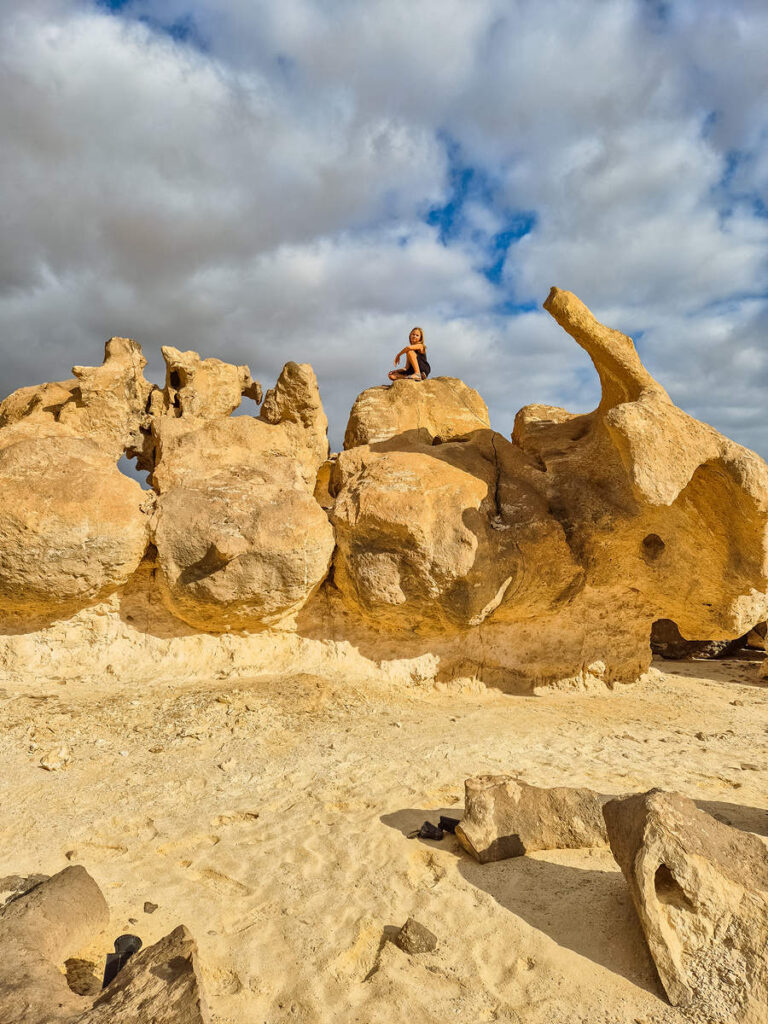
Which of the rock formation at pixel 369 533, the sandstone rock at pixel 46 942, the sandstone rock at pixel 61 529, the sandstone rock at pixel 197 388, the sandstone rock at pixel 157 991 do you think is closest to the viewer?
the sandstone rock at pixel 157 991

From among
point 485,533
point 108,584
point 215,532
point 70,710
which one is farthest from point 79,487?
point 485,533

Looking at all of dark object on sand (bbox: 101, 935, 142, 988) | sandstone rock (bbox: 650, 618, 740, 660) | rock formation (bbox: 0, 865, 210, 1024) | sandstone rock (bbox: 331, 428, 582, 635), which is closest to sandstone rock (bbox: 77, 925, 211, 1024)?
rock formation (bbox: 0, 865, 210, 1024)

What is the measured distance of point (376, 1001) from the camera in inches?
84.6

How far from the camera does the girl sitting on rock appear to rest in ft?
28.1

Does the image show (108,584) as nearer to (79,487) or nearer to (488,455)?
(79,487)

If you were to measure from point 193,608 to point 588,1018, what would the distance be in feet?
14.2

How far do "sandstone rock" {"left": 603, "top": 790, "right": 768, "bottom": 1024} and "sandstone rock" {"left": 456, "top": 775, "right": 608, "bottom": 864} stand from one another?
70cm

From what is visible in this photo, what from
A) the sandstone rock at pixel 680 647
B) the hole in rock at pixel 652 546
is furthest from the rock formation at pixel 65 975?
the sandstone rock at pixel 680 647

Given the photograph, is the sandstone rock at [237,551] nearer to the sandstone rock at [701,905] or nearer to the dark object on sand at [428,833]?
the dark object on sand at [428,833]

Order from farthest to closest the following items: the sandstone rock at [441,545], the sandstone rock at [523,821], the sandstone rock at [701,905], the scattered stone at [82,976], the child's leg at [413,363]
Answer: the child's leg at [413,363], the sandstone rock at [441,545], the sandstone rock at [523,821], the scattered stone at [82,976], the sandstone rock at [701,905]

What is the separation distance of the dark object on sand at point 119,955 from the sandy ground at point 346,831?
18cm

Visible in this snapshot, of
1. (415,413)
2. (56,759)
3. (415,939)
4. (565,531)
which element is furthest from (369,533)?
(415,939)

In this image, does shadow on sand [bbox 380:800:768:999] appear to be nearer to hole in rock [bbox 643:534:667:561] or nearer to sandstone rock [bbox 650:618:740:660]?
hole in rock [bbox 643:534:667:561]

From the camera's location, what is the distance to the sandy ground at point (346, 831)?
2234mm
